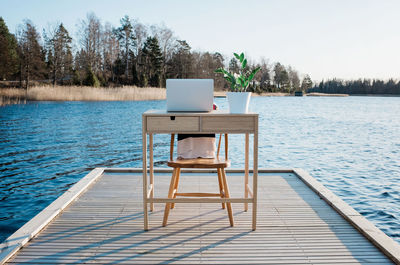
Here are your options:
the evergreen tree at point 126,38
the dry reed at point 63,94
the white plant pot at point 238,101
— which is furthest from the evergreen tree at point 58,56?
the white plant pot at point 238,101

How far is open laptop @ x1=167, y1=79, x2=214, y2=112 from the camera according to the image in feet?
7.32

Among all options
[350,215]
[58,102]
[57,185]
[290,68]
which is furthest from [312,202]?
[290,68]

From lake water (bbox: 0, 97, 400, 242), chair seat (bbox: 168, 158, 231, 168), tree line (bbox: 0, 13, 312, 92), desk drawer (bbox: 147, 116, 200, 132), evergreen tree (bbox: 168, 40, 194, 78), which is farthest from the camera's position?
evergreen tree (bbox: 168, 40, 194, 78)

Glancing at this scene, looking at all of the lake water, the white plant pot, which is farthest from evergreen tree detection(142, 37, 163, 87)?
the white plant pot

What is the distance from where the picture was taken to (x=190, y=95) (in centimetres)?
225

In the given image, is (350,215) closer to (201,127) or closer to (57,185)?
(201,127)

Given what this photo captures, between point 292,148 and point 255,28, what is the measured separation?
14.1m

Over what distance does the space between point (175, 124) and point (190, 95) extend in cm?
23

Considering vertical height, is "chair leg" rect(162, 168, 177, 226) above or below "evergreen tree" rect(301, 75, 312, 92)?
below

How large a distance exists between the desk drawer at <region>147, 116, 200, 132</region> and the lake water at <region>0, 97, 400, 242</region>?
1.88 m

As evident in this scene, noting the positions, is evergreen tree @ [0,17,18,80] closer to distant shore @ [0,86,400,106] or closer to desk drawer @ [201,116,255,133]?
distant shore @ [0,86,400,106]

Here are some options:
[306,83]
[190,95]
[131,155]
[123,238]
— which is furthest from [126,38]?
[123,238]

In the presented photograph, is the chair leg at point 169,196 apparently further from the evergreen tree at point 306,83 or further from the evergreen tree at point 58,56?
the evergreen tree at point 306,83

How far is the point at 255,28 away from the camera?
826 inches
